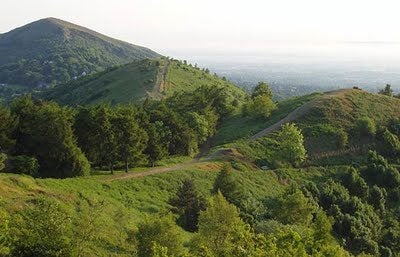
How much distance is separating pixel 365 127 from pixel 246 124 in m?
28.3

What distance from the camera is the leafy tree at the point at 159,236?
35.1m

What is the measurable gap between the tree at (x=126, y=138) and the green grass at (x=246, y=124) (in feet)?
117

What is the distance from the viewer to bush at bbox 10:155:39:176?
55.0m

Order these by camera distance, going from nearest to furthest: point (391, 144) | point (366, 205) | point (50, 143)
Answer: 1. point (50, 143)
2. point (366, 205)
3. point (391, 144)

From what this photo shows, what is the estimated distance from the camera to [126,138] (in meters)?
67.6

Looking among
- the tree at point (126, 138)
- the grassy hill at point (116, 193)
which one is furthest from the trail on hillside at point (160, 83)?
the tree at point (126, 138)

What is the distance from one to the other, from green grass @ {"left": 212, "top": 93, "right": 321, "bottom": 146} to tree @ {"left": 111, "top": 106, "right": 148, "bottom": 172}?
117ft

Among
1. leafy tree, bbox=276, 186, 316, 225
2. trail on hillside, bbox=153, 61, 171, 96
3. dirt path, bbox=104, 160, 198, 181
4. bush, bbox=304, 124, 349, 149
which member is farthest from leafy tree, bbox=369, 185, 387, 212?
trail on hillside, bbox=153, 61, 171, 96

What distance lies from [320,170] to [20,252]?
68.4 meters

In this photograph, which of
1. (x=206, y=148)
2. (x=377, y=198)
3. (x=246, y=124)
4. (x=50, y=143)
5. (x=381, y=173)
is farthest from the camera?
(x=246, y=124)

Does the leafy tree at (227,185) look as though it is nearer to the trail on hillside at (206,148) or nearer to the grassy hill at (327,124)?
the trail on hillside at (206,148)

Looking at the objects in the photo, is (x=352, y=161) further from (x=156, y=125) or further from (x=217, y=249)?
(x=217, y=249)

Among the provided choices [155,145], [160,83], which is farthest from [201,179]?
[160,83]

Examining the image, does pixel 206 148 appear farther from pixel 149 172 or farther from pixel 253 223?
pixel 253 223
